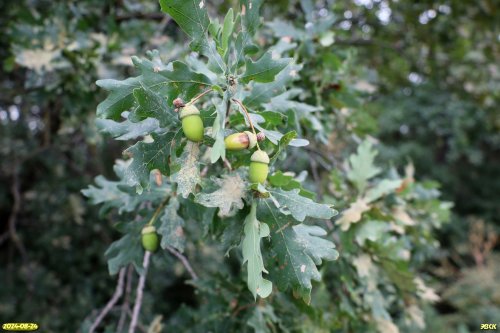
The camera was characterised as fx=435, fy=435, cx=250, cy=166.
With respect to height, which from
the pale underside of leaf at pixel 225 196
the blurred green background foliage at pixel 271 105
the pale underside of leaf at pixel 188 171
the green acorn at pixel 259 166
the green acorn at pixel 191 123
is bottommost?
the blurred green background foliage at pixel 271 105

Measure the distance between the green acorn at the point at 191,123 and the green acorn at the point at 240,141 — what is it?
0.06 metres

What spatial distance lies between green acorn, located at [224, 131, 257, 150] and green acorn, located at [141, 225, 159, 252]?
46 cm

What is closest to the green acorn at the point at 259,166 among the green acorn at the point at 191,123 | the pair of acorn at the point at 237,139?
the pair of acorn at the point at 237,139

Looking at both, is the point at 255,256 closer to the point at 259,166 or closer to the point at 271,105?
the point at 259,166

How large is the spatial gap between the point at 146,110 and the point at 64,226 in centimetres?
292

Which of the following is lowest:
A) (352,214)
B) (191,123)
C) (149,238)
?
(352,214)

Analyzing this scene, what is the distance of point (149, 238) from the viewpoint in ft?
4.07

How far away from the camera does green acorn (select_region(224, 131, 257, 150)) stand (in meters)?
0.90

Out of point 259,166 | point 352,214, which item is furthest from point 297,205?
point 352,214

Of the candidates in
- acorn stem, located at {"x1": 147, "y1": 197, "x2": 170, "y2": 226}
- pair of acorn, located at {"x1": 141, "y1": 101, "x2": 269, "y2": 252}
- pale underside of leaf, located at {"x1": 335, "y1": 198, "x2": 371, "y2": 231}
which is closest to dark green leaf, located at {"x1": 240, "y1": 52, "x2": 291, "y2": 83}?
pair of acorn, located at {"x1": 141, "y1": 101, "x2": 269, "y2": 252}

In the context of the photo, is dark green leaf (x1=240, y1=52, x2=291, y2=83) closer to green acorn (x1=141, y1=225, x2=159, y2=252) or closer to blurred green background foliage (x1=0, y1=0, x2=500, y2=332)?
blurred green background foliage (x1=0, y1=0, x2=500, y2=332)

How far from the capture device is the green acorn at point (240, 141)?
0.90 meters

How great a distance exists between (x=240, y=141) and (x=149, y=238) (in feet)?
1.64

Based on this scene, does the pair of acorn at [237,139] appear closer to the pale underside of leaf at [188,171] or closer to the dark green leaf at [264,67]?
the pale underside of leaf at [188,171]
